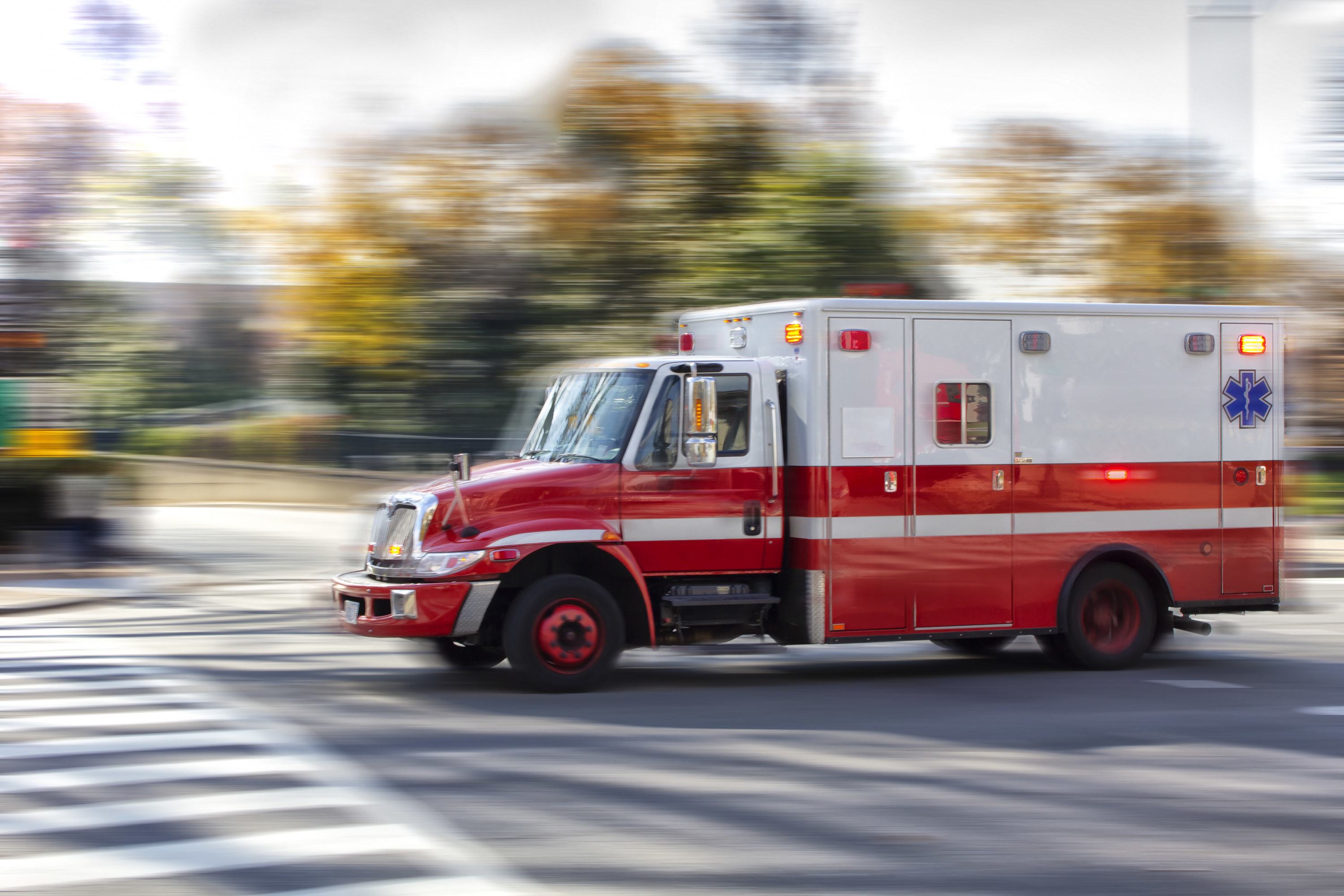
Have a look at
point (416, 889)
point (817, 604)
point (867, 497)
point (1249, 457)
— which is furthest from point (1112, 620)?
point (416, 889)

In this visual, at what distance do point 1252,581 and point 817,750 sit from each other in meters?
5.03

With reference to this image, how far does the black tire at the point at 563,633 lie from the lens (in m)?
9.01

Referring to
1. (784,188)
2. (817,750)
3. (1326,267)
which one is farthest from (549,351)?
(1326,267)

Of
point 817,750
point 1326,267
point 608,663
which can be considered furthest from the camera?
point 1326,267

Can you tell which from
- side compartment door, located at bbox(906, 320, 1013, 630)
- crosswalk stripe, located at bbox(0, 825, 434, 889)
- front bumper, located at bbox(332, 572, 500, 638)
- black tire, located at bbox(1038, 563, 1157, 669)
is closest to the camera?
crosswalk stripe, located at bbox(0, 825, 434, 889)

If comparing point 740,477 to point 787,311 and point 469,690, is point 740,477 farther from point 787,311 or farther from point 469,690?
point 469,690

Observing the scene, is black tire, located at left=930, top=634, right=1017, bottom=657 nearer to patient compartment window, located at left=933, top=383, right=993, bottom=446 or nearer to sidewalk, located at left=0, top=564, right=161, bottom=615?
patient compartment window, located at left=933, top=383, right=993, bottom=446

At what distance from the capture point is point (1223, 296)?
1026 inches

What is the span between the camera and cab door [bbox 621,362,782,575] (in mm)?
9297

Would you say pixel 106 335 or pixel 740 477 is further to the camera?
pixel 106 335

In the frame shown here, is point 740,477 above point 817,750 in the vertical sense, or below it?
above

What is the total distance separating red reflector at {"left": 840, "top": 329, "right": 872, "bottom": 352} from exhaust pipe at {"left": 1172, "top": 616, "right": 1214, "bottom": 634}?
3.52m

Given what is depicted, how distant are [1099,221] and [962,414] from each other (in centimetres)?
1825

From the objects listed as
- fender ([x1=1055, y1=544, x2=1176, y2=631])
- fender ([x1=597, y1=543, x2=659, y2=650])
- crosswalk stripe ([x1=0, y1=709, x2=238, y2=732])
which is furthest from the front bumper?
fender ([x1=1055, y1=544, x2=1176, y2=631])
